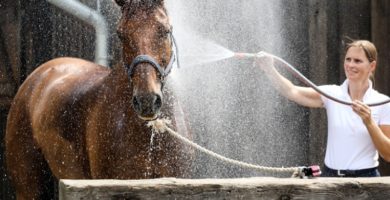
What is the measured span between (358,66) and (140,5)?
1.22 meters

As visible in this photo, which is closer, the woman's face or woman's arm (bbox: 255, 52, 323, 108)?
the woman's face

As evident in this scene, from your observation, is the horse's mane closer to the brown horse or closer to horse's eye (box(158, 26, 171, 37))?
the brown horse

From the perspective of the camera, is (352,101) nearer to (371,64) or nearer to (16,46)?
(371,64)

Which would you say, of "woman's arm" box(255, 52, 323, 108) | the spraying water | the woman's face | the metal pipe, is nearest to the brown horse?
"woman's arm" box(255, 52, 323, 108)

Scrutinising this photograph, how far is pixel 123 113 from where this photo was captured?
4.60 metres

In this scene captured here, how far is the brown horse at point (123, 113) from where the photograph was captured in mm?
4324

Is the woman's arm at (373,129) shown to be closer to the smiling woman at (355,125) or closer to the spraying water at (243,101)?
the smiling woman at (355,125)

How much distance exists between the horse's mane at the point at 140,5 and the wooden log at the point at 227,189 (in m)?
1.65

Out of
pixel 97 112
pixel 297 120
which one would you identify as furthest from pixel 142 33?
pixel 297 120

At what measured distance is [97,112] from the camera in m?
4.73

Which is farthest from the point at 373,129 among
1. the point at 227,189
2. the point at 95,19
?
the point at 95,19

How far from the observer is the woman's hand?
4586 mm

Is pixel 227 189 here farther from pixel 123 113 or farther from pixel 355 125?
pixel 355 125

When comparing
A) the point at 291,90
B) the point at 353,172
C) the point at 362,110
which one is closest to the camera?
the point at 362,110
